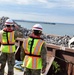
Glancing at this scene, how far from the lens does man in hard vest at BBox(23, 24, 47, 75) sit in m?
5.84

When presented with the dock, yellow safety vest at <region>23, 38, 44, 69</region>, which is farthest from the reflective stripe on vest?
the dock

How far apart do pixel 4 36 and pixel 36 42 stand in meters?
1.48

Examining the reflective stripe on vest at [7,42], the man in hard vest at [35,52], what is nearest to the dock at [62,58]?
the reflective stripe on vest at [7,42]

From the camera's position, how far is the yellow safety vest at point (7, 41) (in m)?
7.10

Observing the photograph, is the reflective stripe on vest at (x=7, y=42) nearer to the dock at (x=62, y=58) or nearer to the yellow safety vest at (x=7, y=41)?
the yellow safety vest at (x=7, y=41)

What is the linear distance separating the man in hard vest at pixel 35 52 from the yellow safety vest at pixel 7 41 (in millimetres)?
1208

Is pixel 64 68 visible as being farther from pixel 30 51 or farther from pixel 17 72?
pixel 30 51

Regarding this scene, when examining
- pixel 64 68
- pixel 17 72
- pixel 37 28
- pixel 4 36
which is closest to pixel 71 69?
pixel 64 68

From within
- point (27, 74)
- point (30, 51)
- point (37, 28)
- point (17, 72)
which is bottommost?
point (17, 72)

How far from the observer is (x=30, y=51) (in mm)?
5922

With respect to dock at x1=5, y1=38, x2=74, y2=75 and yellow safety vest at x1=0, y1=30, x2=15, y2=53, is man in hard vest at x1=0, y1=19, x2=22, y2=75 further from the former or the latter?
dock at x1=5, y1=38, x2=74, y2=75

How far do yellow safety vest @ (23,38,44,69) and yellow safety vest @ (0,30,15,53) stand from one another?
3.95ft

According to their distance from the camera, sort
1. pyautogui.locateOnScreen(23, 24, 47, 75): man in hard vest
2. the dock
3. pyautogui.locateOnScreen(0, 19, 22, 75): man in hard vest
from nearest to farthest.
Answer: pyautogui.locateOnScreen(23, 24, 47, 75): man in hard vest < pyautogui.locateOnScreen(0, 19, 22, 75): man in hard vest < the dock

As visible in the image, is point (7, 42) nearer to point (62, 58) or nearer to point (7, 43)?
point (7, 43)
